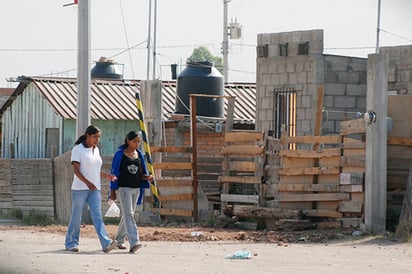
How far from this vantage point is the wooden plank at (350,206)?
634 inches

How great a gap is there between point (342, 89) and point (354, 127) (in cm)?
514

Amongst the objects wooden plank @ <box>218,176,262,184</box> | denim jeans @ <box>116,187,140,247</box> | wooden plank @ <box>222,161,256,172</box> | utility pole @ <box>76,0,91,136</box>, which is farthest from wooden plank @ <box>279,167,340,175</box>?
denim jeans @ <box>116,187,140,247</box>

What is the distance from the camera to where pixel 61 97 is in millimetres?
32656

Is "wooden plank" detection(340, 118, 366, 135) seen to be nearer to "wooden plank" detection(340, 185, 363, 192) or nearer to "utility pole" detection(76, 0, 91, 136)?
"wooden plank" detection(340, 185, 363, 192)

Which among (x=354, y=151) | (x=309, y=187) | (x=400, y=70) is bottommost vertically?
(x=309, y=187)

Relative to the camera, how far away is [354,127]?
16.1m

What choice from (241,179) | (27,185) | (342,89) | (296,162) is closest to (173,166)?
(241,179)

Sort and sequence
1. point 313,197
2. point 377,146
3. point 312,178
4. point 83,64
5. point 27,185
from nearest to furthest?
point 377,146 → point 313,197 → point 312,178 → point 83,64 → point 27,185

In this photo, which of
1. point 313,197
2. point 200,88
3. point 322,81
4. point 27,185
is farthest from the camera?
point 200,88

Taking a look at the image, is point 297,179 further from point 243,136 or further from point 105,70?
point 105,70

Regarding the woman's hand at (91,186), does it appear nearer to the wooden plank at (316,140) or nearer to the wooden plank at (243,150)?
the wooden plank at (316,140)

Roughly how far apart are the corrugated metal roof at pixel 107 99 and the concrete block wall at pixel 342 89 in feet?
34.4

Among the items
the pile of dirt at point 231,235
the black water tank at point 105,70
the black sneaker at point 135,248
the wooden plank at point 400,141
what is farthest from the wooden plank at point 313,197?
the black water tank at point 105,70

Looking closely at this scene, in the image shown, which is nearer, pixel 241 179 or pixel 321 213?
pixel 321 213
